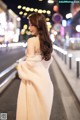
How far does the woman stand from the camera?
Answer: 15.9 feet

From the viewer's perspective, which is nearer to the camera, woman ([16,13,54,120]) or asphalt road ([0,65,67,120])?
woman ([16,13,54,120])

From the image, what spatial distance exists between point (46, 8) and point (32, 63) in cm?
5517

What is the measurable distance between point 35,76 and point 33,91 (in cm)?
21

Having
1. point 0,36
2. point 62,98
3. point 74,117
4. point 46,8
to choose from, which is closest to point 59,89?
point 62,98

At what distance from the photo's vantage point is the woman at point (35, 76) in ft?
15.9

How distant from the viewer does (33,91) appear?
4.89 metres

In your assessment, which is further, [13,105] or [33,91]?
[13,105]

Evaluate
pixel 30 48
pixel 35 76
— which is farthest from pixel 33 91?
pixel 30 48

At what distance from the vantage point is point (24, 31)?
11062cm

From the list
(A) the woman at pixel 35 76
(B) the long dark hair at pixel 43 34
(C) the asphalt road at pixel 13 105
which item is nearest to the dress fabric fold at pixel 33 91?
(A) the woman at pixel 35 76

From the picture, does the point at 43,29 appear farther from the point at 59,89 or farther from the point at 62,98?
the point at 59,89

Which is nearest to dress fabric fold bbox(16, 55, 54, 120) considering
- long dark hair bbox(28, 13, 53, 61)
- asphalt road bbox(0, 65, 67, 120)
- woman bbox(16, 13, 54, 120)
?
woman bbox(16, 13, 54, 120)

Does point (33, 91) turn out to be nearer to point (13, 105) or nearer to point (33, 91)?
point (33, 91)

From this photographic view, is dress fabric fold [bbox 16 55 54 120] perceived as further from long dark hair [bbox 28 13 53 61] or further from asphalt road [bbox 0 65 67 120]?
asphalt road [bbox 0 65 67 120]
